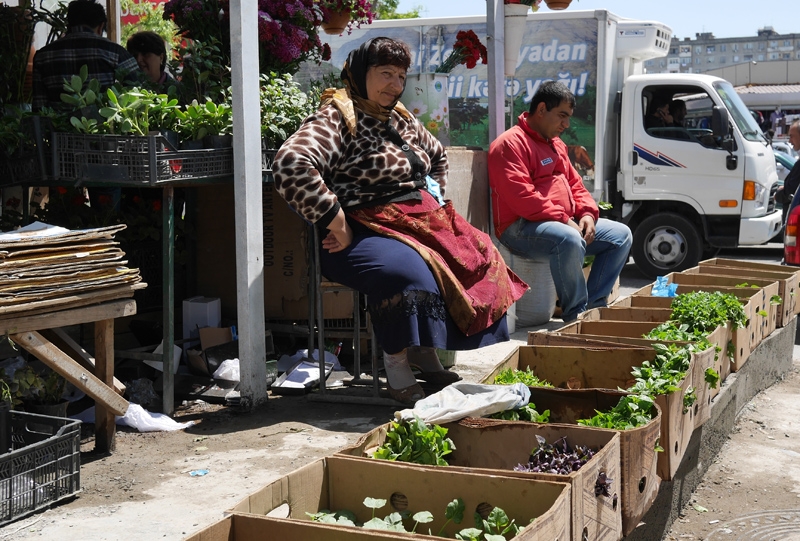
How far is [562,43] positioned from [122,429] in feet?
24.5

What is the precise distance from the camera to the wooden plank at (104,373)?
4078 millimetres

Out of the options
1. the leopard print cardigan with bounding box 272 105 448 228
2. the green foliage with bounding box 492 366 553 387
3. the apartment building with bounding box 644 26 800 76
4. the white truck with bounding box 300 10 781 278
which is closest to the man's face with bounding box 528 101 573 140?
the leopard print cardigan with bounding box 272 105 448 228

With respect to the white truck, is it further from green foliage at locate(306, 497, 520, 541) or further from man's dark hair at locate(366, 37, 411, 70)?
green foliage at locate(306, 497, 520, 541)

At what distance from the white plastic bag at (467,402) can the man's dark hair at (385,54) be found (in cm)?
201

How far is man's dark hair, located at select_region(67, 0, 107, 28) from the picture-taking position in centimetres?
550

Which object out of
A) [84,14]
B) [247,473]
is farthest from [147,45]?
[247,473]

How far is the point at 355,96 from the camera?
4.84 meters

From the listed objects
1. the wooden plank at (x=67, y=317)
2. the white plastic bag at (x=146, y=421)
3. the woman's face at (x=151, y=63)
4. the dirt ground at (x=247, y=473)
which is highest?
the woman's face at (x=151, y=63)

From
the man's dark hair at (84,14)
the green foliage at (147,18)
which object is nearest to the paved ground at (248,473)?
the man's dark hair at (84,14)

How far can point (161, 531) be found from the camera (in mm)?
3326

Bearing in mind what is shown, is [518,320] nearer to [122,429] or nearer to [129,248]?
[129,248]

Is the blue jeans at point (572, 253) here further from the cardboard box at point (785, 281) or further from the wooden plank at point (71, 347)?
the wooden plank at point (71, 347)

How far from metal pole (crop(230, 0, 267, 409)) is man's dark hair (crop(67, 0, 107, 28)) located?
4.22 feet

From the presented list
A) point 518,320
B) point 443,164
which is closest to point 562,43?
point 518,320
